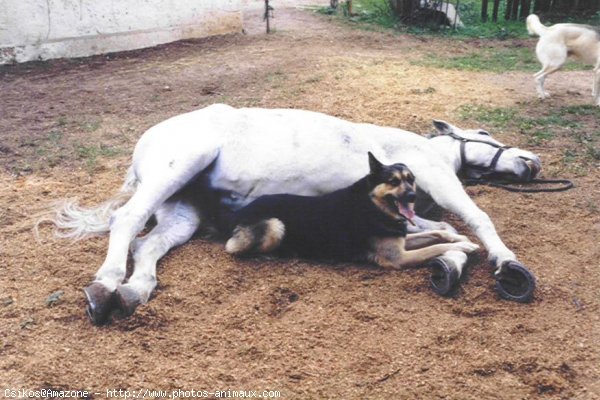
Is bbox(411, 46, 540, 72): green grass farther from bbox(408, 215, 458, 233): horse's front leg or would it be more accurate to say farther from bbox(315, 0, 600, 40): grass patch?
bbox(408, 215, 458, 233): horse's front leg

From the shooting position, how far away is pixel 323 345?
2.94 m

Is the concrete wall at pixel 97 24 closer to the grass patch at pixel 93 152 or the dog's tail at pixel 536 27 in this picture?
the grass patch at pixel 93 152

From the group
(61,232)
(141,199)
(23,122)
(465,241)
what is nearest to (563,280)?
(465,241)

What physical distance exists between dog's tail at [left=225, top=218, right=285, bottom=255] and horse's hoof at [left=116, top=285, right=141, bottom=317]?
2.17 ft

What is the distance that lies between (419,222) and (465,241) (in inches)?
15.7

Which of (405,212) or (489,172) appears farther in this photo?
(489,172)

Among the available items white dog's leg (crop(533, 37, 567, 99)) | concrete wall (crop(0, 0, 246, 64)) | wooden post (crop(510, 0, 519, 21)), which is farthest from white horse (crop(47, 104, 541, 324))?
wooden post (crop(510, 0, 519, 21))

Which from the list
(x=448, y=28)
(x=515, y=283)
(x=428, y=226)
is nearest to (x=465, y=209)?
(x=428, y=226)

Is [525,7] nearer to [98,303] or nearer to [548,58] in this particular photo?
[548,58]

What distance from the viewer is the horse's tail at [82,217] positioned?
4098 millimetres

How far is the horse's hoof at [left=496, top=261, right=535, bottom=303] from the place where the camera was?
10.8 feet

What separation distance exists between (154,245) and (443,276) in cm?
165

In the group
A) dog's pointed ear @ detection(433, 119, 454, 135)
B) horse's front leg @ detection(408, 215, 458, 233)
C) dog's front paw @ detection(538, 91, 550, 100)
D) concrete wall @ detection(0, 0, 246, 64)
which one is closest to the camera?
horse's front leg @ detection(408, 215, 458, 233)

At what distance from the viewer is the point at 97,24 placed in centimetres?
934
